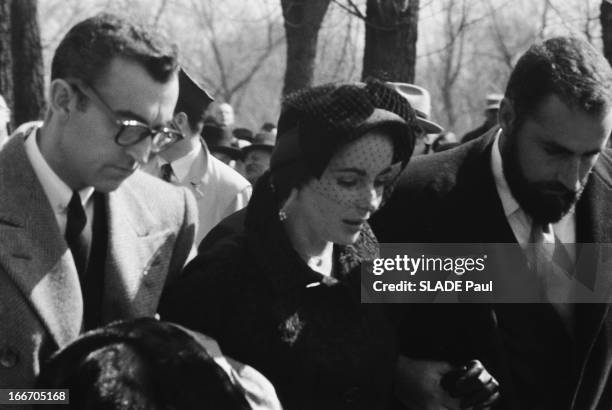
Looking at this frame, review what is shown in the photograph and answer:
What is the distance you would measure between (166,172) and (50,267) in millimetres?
3112

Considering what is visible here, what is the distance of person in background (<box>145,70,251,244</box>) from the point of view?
6.21m

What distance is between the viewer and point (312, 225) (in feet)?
11.8

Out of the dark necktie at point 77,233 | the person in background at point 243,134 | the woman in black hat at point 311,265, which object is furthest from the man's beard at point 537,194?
the person in background at point 243,134

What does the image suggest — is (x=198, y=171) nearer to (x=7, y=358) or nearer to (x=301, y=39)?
(x=7, y=358)

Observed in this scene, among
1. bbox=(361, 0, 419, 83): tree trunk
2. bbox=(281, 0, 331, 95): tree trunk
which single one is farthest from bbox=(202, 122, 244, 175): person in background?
bbox=(281, 0, 331, 95): tree trunk

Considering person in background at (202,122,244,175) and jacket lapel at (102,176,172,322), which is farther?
person in background at (202,122,244,175)

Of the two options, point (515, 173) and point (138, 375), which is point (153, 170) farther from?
point (138, 375)

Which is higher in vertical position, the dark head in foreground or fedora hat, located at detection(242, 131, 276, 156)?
the dark head in foreground

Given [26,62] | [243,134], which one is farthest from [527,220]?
[243,134]

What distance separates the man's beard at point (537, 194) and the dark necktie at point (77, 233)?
156cm

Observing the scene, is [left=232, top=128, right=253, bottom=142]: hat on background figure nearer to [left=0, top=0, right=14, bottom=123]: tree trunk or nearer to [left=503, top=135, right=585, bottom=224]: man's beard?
[left=0, top=0, right=14, bottom=123]: tree trunk

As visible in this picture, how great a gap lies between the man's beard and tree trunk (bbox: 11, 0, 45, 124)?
23.4 feet

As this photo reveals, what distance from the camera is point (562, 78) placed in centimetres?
396

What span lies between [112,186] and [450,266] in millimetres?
1383
